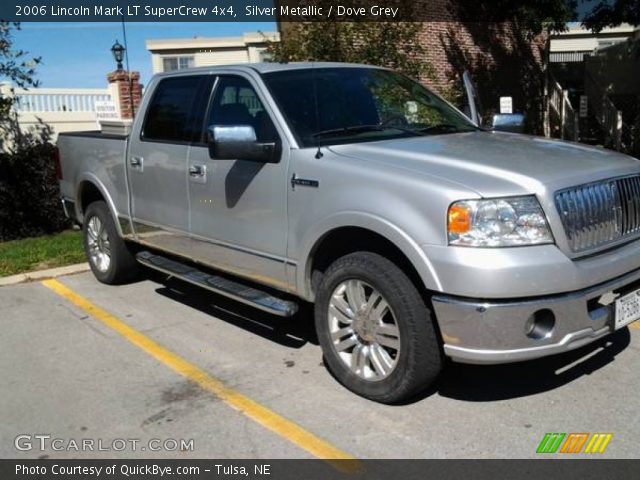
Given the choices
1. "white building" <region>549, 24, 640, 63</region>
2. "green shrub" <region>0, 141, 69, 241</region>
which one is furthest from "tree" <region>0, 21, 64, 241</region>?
"white building" <region>549, 24, 640, 63</region>

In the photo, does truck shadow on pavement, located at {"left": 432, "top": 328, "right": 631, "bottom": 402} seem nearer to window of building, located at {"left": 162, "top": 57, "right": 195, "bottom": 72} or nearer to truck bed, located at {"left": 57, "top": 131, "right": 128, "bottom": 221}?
truck bed, located at {"left": 57, "top": 131, "right": 128, "bottom": 221}

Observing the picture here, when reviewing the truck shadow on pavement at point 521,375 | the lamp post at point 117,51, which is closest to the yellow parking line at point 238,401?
the truck shadow on pavement at point 521,375

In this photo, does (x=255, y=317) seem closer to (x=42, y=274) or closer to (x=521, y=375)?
(x=521, y=375)

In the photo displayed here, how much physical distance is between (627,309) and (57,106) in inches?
467

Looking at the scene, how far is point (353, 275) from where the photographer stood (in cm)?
381

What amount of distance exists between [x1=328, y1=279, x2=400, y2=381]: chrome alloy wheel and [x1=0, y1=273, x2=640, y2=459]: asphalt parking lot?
0.76 ft

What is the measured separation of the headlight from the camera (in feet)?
10.9

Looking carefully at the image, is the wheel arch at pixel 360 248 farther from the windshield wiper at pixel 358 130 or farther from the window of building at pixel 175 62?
the window of building at pixel 175 62

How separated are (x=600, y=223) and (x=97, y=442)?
2972 mm

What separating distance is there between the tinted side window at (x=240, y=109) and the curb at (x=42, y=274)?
338 centimetres

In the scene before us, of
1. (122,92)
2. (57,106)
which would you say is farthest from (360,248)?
(122,92)

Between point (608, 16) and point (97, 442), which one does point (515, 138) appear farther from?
point (608, 16)

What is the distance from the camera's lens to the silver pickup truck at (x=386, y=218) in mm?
3334
